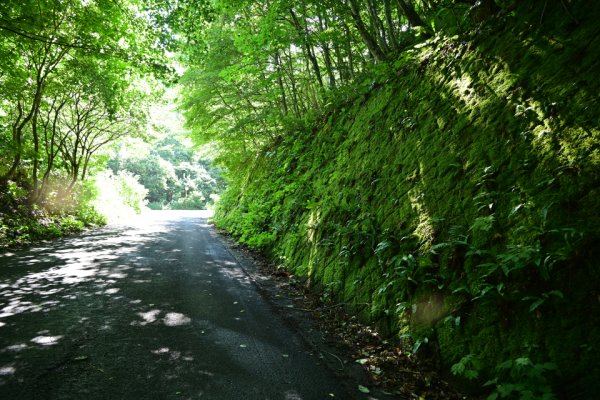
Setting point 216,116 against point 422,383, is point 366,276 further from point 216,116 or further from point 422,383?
point 216,116

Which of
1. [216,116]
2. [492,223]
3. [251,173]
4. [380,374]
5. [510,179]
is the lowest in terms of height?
[380,374]

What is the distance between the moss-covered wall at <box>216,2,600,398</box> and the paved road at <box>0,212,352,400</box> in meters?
1.35

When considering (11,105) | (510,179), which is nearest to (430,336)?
(510,179)

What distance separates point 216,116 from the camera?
15.2 metres

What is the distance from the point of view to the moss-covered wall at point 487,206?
9.18ft

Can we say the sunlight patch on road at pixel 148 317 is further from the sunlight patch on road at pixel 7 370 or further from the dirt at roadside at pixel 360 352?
the dirt at roadside at pixel 360 352

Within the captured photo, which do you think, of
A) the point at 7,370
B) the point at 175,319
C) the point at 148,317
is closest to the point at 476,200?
the point at 175,319

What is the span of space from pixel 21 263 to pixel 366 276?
7.23 metres

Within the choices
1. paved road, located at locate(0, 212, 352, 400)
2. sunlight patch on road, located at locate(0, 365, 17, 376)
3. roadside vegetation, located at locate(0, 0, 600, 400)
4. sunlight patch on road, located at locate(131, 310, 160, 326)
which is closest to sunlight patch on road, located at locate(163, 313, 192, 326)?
paved road, located at locate(0, 212, 352, 400)

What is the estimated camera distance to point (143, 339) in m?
4.00

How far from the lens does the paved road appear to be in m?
3.11

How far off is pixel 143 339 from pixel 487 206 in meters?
4.16

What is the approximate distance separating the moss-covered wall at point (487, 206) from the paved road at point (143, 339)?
1.35 meters

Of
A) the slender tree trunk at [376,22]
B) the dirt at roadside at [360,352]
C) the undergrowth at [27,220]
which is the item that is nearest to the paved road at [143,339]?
the dirt at roadside at [360,352]
